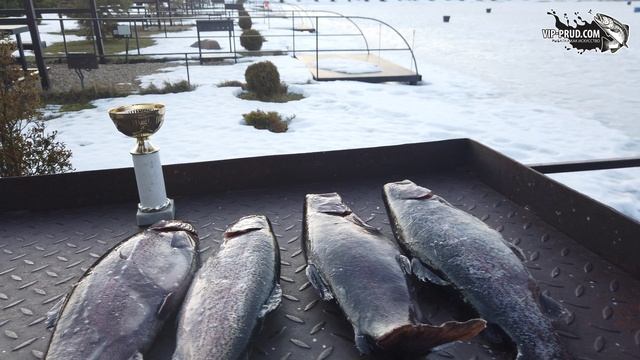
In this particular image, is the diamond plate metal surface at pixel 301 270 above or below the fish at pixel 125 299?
below

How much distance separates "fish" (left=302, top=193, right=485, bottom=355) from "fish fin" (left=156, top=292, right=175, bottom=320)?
2.60ft

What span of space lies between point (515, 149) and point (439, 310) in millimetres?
7588

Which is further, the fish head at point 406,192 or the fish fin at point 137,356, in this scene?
the fish head at point 406,192

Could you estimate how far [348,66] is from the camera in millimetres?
17172

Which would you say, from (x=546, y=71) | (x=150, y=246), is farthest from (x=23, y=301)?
(x=546, y=71)

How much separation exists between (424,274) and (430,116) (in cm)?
935

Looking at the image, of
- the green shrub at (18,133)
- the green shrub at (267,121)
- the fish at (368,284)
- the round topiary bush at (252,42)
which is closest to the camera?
the fish at (368,284)

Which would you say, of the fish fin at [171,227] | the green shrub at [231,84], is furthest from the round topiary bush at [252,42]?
the fish fin at [171,227]

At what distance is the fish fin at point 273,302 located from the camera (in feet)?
7.29

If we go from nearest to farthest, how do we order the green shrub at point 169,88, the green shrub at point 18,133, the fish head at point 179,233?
the fish head at point 179,233
the green shrub at point 18,133
the green shrub at point 169,88

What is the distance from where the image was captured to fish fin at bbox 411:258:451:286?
247cm

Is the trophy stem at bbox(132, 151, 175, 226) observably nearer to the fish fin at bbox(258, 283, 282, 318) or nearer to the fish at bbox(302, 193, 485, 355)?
the fish at bbox(302, 193, 485, 355)

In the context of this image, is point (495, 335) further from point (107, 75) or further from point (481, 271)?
point (107, 75)

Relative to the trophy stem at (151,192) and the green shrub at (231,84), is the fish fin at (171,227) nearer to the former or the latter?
the trophy stem at (151,192)
